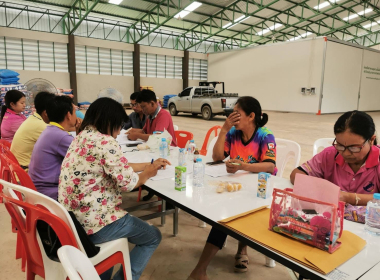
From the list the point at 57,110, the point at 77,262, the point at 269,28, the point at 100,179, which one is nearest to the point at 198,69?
the point at 269,28

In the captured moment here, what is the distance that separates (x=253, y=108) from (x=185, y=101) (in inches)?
412

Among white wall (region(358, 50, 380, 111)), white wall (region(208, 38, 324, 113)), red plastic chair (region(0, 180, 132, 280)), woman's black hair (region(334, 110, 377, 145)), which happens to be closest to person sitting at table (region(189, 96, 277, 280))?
woman's black hair (region(334, 110, 377, 145))

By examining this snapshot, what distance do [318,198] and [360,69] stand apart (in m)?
17.4

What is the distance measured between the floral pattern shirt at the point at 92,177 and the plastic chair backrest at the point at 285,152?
1.71 metres

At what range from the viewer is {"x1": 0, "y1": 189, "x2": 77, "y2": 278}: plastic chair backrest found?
1.10 meters

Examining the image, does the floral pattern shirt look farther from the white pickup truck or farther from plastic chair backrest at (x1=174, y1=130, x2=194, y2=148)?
the white pickup truck

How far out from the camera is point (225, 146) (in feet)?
7.91

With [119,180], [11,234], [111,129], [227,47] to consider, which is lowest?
[11,234]

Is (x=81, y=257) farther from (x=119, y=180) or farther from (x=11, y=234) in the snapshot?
(x=11, y=234)

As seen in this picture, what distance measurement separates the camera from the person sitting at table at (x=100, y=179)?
55.2 inches

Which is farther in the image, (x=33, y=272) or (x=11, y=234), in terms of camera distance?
(x=11, y=234)

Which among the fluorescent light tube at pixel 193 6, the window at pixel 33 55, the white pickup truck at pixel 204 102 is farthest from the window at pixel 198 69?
the window at pixel 33 55

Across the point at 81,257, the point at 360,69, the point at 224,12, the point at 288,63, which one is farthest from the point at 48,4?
the point at 360,69

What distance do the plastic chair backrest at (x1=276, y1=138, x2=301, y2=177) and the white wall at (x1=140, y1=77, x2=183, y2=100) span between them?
46.6 ft
